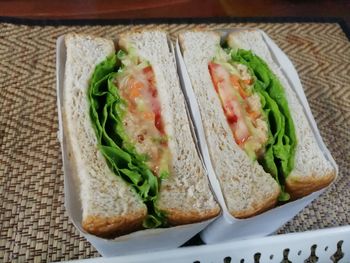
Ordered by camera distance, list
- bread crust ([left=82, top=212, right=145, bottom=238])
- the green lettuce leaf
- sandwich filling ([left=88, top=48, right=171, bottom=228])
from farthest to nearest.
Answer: the green lettuce leaf
sandwich filling ([left=88, top=48, right=171, bottom=228])
bread crust ([left=82, top=212, right=145, bottom=238])

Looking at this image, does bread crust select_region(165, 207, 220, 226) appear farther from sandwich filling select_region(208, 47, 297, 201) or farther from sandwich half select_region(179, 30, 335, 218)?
sandwich filling select_region(208, 47, 297, 201)

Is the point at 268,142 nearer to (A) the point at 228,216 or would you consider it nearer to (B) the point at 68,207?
(A) the point at 228,216

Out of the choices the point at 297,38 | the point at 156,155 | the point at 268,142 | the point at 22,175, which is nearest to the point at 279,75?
the point at 268,142

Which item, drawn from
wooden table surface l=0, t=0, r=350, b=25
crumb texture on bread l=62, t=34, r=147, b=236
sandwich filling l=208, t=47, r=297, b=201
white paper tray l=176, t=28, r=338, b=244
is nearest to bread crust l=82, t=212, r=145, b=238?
crumb texture on bread l=62, t=34, r=147, b=236

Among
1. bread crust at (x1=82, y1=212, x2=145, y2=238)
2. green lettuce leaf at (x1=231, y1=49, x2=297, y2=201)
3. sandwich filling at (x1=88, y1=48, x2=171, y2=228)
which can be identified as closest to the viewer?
bread crust at (x1=82, y1=212, x2=145, y2=238)

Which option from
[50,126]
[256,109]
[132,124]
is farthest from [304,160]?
[50,126]

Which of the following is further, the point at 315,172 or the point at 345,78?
the point at 345,78

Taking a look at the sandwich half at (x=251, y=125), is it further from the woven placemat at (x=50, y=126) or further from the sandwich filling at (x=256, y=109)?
the woven placemat at (x=50, y=126)
